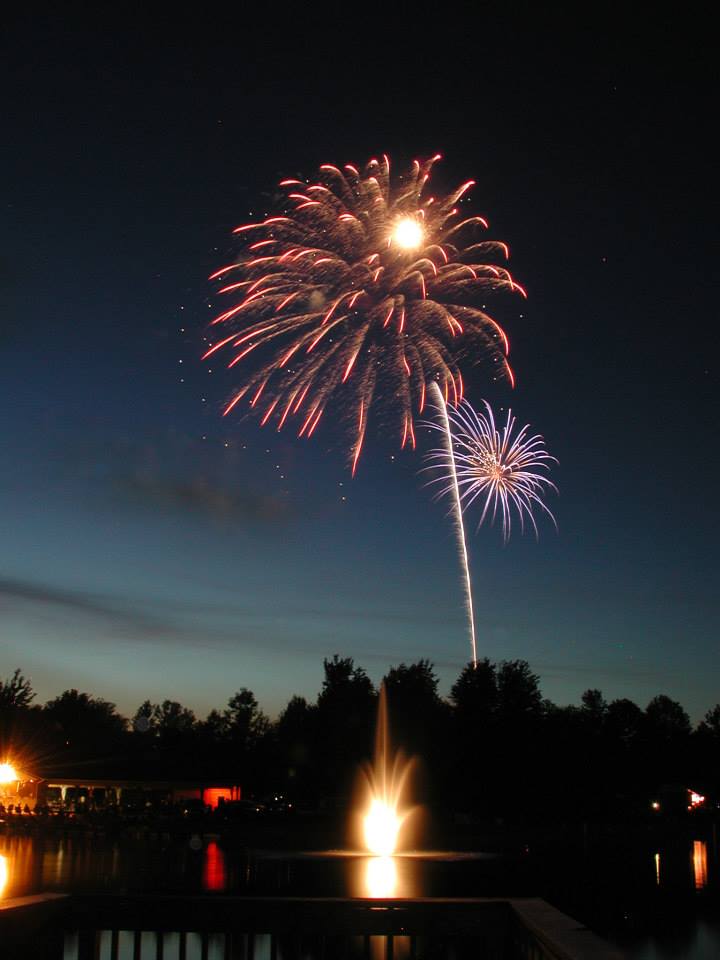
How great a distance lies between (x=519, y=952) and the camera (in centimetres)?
642

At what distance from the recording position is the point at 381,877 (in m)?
25.8

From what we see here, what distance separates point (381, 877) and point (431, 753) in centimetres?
4788

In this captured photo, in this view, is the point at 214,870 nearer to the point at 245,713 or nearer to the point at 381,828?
the point at 381,828

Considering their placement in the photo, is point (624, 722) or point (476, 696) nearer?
point (476, 696)

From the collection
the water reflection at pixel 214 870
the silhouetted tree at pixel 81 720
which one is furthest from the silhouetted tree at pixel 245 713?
the water reflection at pixel 214 870

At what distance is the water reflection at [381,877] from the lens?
21.1 m

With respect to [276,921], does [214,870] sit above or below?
below

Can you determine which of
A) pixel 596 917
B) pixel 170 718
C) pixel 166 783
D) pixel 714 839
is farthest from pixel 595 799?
pixel 170 718

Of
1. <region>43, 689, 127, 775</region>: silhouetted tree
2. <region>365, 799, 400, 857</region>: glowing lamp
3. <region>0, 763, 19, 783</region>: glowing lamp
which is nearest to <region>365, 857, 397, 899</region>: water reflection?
<region>365, 799, 400, 857</region>: glowing lamp

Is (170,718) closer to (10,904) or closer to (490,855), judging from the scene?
(490,855)

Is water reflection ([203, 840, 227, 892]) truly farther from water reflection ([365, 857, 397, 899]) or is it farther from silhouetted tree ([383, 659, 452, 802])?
silhouetted tree ([383, 659, 452, 802])

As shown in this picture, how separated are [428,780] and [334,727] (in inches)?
439

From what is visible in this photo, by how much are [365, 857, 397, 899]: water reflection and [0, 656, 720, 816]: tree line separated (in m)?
31.1

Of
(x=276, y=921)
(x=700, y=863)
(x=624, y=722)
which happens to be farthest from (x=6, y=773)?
(x=624, y=722)
